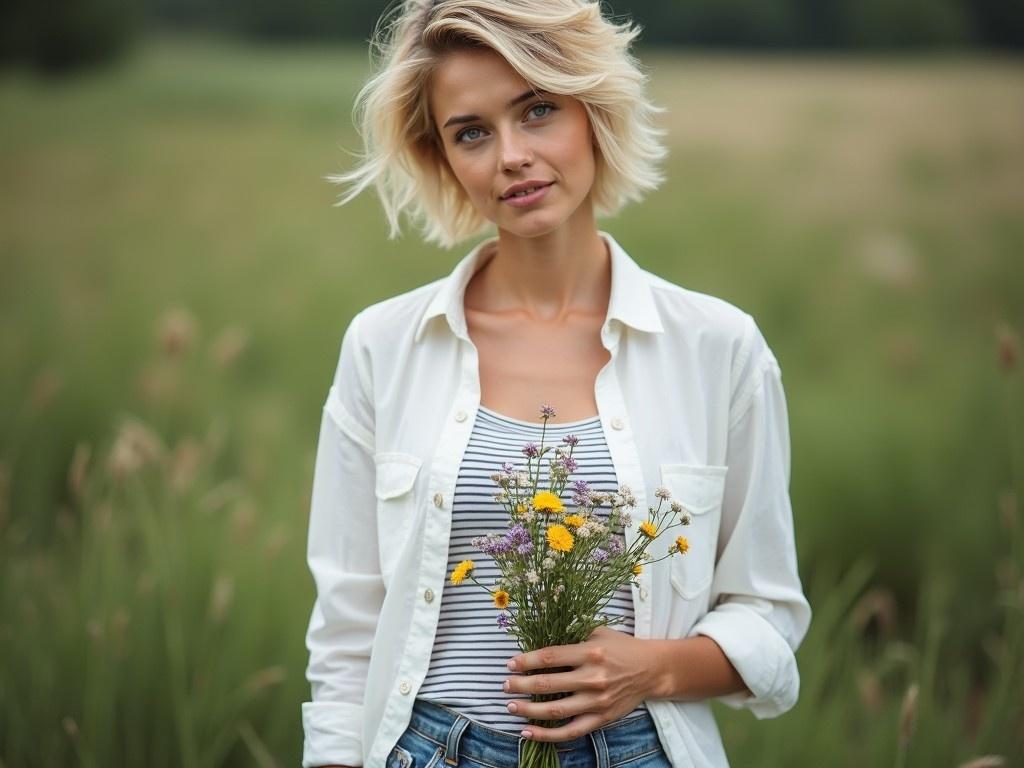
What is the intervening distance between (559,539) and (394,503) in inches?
18.3

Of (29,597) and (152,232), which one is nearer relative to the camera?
(29,597)

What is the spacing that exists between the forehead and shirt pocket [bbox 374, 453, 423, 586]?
57cm

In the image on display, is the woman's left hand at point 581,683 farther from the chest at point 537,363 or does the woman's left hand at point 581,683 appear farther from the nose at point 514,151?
the nose at point 514,151

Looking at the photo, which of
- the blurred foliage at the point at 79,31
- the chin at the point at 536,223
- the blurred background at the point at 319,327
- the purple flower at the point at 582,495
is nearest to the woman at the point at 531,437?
the chin at the point at 536,223

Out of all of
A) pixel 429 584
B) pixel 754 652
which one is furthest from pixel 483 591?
pixel 754 652

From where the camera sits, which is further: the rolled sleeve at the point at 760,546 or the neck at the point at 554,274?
the neck at the point at 554,274

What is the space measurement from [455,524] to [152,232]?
4.91 m

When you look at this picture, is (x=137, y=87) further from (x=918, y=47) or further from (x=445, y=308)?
(x=445, y=308)

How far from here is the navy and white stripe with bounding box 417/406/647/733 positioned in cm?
157

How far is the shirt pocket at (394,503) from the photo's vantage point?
1.66m

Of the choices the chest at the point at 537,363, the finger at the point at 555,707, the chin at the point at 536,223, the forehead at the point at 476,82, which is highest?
the forehead at the point at 476,82

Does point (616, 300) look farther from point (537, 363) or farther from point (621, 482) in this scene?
point (621, 482)

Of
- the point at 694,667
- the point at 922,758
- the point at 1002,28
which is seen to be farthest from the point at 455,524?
the point at 1002,28

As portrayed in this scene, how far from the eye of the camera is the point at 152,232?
6004mm
